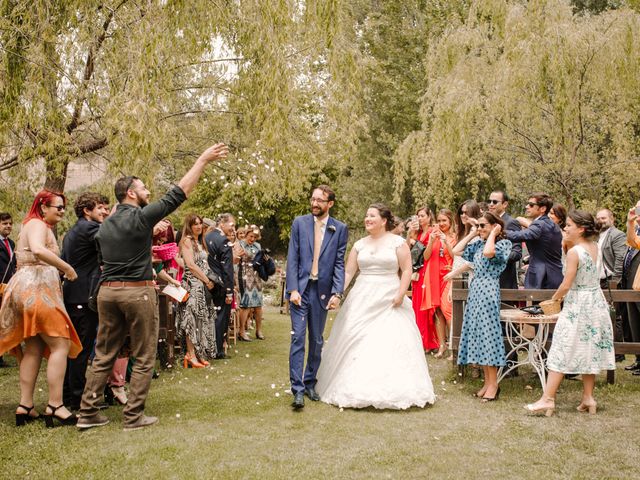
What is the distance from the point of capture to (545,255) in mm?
7395

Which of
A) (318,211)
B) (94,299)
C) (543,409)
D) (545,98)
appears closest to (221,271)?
(318,211)

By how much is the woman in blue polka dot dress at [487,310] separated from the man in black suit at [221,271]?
358cm

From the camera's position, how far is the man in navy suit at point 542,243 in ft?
23.3

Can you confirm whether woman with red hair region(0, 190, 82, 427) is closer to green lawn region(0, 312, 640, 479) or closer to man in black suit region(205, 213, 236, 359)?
green lawn region(0, 312, 640, 479)

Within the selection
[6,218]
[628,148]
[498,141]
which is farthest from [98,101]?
[628,148]

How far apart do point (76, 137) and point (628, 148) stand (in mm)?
11108

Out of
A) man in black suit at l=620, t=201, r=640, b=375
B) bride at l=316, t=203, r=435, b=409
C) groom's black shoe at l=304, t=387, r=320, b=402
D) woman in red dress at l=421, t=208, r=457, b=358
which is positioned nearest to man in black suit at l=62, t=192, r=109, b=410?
groom's black shoe at l=304, t=387, r=320, b=402

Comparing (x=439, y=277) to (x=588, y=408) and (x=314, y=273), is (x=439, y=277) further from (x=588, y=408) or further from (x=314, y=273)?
(x=588, y=408)

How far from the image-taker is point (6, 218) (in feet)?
27.9

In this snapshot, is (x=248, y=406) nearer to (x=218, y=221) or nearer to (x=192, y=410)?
(x=192, y=410)

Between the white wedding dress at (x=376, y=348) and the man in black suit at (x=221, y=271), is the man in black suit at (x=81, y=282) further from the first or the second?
the man in black suit at (x=221, y=271)

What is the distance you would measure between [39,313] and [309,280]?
252cm

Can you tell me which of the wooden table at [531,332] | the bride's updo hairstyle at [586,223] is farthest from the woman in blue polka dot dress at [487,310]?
the bride's updo hairstyle at [586,223]

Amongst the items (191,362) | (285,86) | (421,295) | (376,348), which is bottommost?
(191,362)
